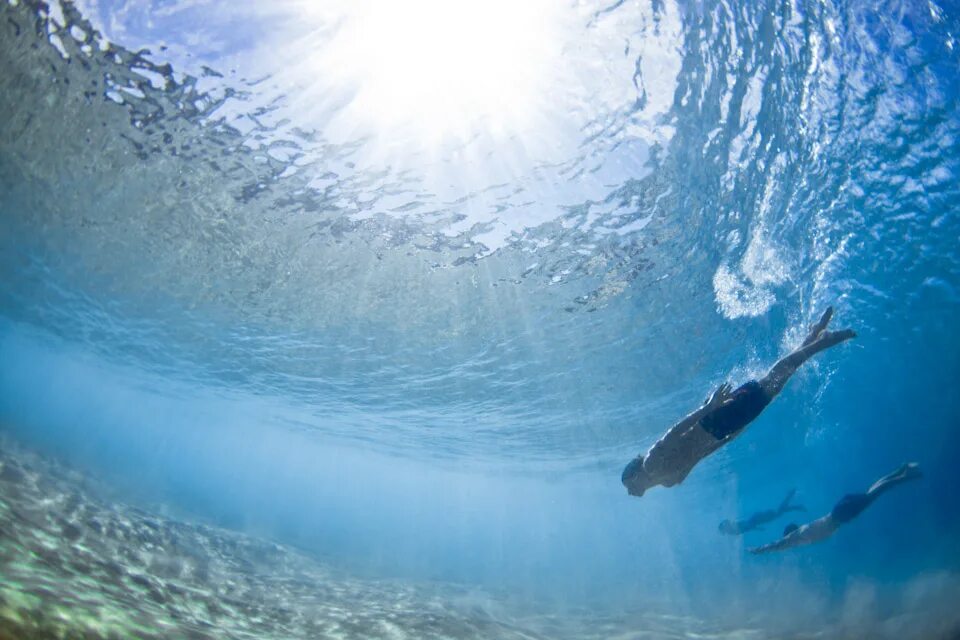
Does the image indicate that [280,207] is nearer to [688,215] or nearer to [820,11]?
[688,215]

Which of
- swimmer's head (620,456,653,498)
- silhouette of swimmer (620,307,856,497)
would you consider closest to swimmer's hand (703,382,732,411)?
silhouette of swimmer (620,307,856,497)

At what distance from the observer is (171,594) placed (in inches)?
299

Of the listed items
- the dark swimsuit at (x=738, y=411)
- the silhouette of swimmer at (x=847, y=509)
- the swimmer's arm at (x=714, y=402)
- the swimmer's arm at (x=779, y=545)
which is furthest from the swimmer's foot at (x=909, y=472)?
the swimmer's arm at (x=714, y=402)

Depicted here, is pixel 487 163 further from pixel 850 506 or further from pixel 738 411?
pixel 850 506

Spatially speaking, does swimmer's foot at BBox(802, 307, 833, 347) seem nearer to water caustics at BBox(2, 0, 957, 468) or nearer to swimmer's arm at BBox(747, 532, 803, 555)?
water caustics at BBox(2, 0, 957, 468)

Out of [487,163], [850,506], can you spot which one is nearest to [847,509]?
[850,506]

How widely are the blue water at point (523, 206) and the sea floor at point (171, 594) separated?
5007mm

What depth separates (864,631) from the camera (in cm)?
1258

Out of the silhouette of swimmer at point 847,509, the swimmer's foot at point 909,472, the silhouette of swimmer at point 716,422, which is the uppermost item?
the swimmer's foot at point 909,472

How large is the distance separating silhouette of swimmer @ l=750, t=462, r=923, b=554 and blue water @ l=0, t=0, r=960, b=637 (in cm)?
363

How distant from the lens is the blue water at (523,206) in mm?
8391

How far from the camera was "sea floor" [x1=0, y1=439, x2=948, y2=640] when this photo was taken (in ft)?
16.7

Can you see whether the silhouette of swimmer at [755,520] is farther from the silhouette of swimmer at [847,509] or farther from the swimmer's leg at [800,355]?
the swimmer's leg at [800,355]

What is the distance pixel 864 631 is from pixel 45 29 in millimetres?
25532
